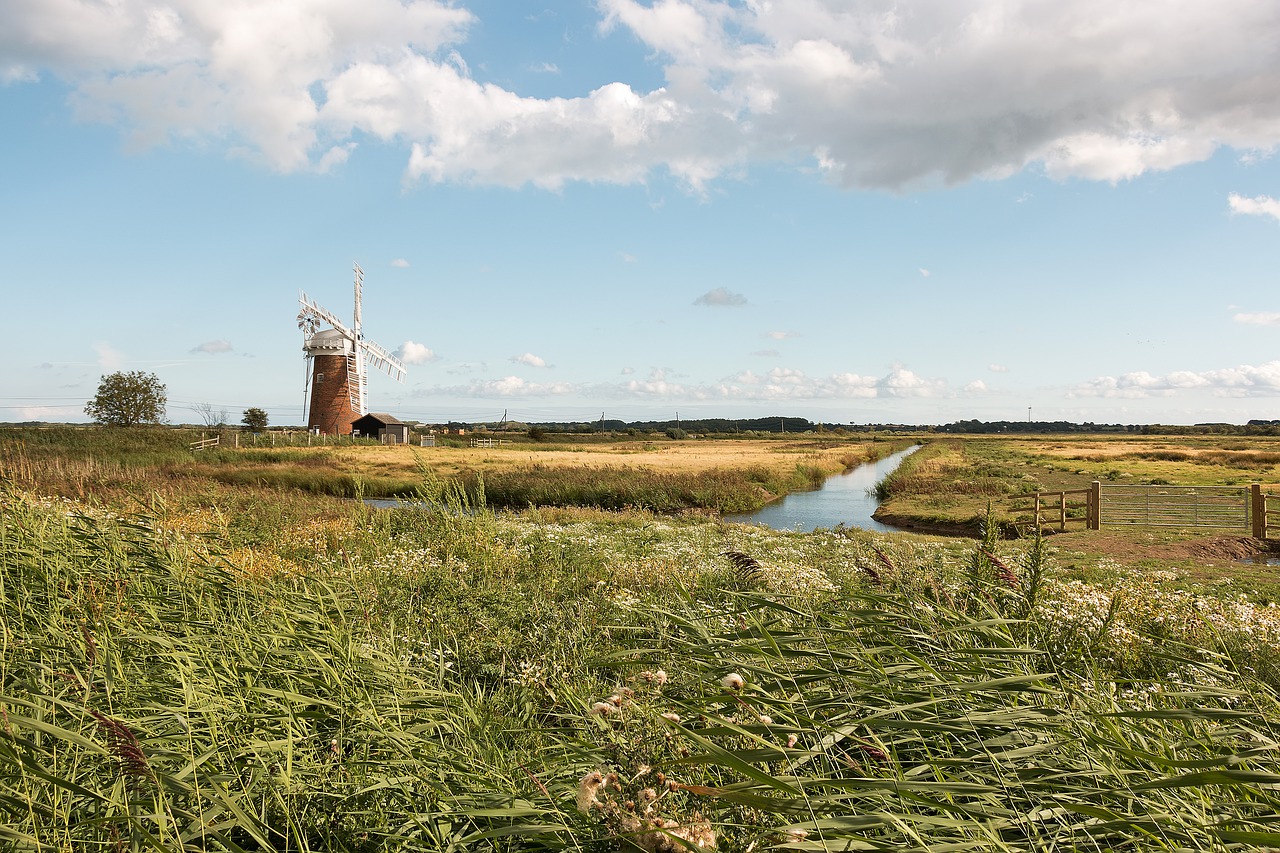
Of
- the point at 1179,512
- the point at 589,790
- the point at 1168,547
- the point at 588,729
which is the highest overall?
the point at 589,790

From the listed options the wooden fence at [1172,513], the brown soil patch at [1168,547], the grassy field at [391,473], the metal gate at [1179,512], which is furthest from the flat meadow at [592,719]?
the metal gate at [1179,512]

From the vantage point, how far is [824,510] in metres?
31.8

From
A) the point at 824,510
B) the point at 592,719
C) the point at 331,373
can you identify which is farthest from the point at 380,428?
the point at 592,719

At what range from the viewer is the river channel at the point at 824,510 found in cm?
2640

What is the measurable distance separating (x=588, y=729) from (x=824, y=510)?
98.3 feet

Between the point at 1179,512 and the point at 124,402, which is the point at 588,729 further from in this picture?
the point at 124,402

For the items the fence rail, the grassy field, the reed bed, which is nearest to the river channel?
the grassy field

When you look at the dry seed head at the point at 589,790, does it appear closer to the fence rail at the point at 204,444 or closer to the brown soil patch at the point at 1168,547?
the brown soil patch at the point at 1168,547

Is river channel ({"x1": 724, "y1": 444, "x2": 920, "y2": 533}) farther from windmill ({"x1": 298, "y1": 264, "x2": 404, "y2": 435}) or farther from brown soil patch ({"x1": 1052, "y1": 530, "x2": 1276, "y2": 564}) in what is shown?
windmill ({"x1": 298, "y1": 264, "x2": 404, "y2": 435})

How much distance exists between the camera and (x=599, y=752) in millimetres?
2639

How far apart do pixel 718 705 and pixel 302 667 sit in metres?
2.09

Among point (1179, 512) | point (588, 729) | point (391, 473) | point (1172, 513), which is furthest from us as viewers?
point (391, 473)

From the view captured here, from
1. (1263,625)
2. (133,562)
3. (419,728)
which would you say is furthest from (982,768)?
(1263,625)

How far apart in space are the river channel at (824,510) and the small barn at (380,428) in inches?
1638
